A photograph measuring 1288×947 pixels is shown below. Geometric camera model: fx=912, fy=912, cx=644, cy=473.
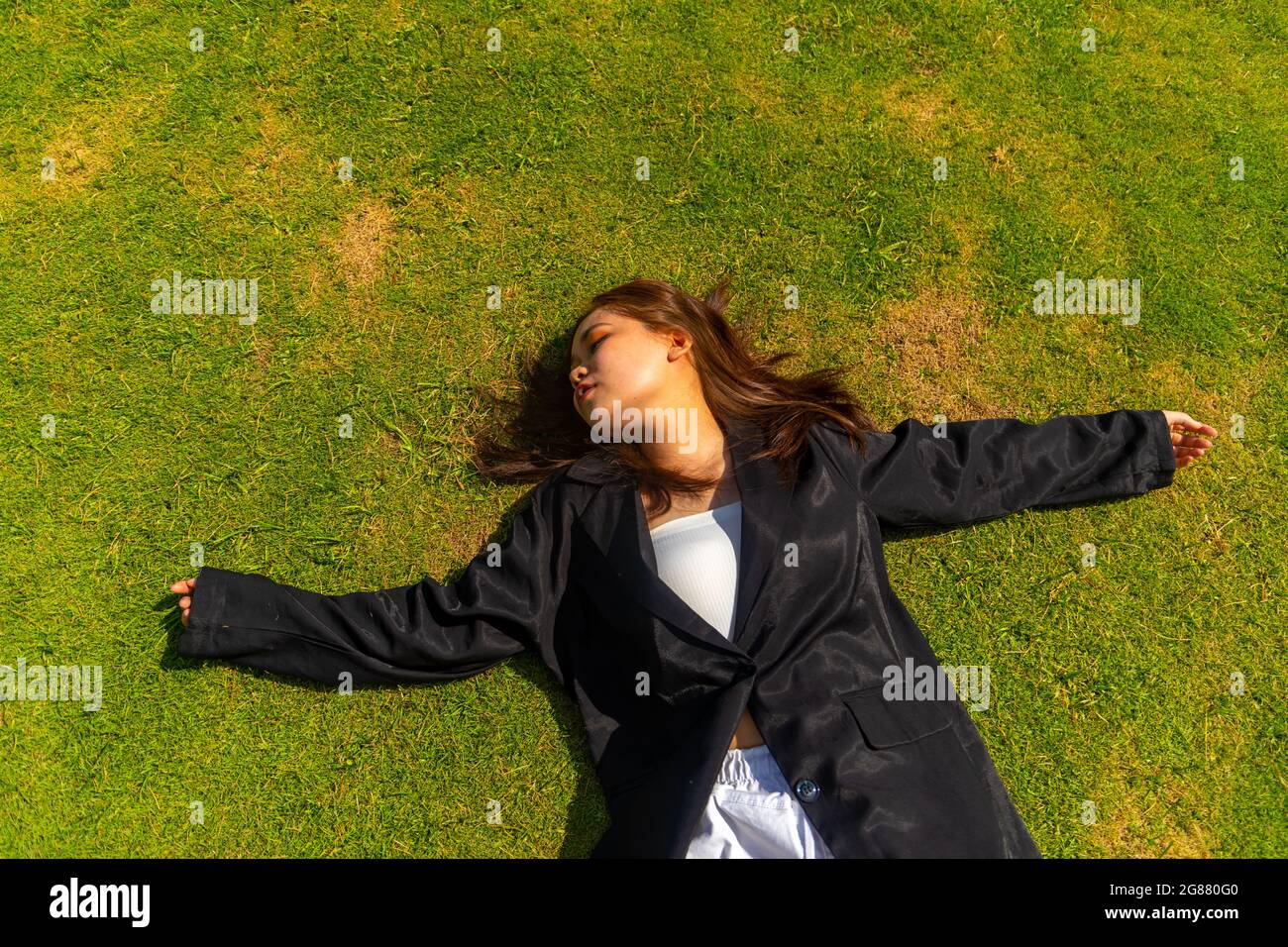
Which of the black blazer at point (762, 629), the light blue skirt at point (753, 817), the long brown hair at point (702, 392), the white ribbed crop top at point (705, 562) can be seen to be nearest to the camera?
the light blue skirt at point (753, 817)

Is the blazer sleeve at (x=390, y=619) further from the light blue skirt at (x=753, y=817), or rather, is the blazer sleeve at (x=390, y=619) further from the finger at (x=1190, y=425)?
the finger at (x=1190, y=425)

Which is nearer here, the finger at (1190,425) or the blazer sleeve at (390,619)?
the blazer sleeve at (390,619)

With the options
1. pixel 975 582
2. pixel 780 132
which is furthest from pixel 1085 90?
pixel 975 582

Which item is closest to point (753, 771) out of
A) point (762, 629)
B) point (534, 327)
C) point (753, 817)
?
point (753, 817)

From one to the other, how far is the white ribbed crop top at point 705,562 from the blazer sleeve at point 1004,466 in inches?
26.7

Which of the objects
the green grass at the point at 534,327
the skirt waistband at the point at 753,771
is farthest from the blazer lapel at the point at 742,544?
the green grass at the point at 534,327

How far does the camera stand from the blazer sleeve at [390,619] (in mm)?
4219

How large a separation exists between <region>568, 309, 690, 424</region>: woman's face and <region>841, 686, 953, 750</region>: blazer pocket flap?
1.58m

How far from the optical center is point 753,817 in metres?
3.74

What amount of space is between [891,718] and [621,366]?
77.0 inches

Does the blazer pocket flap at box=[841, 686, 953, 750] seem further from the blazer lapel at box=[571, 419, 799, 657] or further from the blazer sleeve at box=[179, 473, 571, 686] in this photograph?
the blazer sleeve at box=[179, 473, 571, 686]

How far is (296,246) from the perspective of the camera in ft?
16.4

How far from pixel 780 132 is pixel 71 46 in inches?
156
